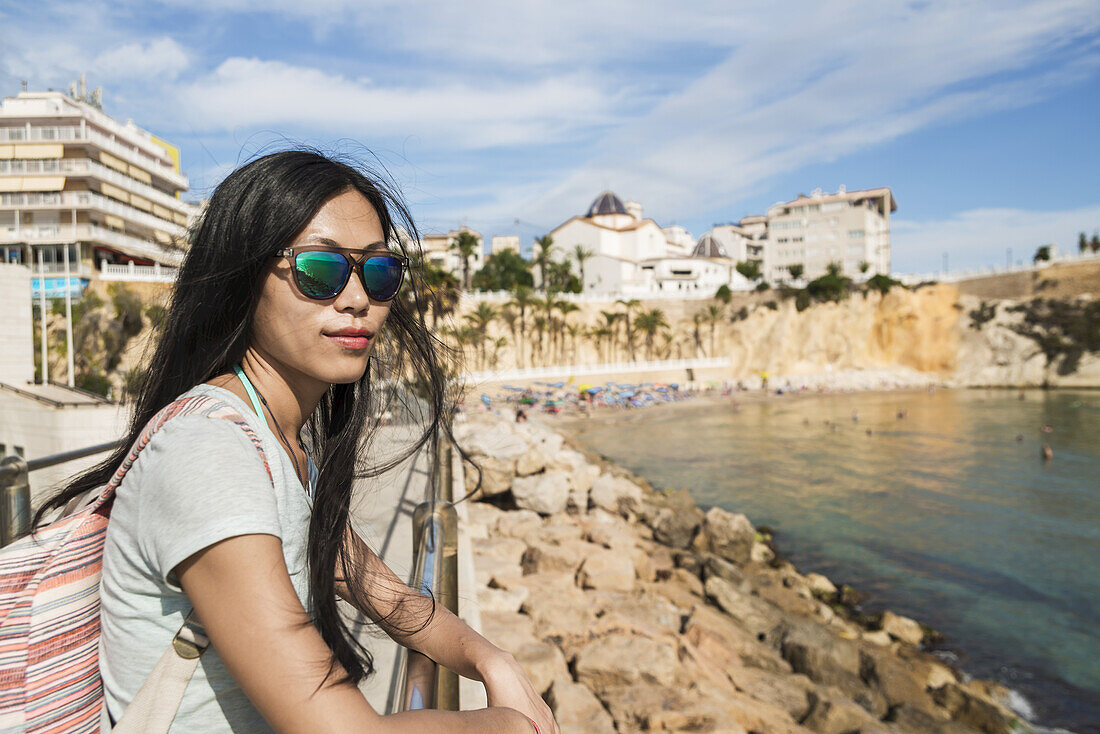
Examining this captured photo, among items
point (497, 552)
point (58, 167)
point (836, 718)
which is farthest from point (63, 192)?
point (836, 718)

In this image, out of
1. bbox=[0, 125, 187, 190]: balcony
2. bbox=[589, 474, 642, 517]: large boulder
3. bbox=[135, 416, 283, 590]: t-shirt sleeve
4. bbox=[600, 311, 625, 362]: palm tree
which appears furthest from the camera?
bbox=[600, 311, 625, 362]: palm tree

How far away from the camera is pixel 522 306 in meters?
47.2

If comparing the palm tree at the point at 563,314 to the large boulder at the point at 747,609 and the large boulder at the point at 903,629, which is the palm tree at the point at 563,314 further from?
the large boulder at the point at 903,629

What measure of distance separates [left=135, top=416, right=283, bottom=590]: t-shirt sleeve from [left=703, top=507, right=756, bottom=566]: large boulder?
11.9m

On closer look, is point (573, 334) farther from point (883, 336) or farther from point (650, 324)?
point (883, 336)

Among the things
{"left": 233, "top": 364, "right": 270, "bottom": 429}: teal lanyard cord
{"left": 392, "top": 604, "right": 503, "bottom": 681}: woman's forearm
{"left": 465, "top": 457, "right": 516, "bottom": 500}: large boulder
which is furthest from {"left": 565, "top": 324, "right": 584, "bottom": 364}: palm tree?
{"left": 233, "top": 364, "right": 270, "bottom": 429}: teal lanyard cord

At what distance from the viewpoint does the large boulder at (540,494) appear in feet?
35.9

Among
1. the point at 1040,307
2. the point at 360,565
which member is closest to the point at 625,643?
the point at 360,565

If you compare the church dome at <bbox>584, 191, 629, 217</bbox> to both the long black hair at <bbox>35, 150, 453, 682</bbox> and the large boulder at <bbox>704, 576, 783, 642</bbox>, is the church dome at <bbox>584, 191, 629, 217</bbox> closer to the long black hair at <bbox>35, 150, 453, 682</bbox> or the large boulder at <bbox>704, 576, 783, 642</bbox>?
the large boulder at <bbox>704, 576, 783, 642</bbox>

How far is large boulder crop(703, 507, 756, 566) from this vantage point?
11953 mm

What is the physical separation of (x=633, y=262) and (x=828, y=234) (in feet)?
72.0

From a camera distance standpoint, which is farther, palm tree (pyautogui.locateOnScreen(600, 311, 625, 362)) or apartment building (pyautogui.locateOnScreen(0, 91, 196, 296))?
palm tree (pyautogui.locateOnScreen(600, 311, 625, 362))

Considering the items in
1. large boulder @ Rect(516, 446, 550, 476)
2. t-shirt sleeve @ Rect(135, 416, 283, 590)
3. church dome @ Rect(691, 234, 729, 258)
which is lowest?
large boulder @ Rect(516, 446, 550, 476)

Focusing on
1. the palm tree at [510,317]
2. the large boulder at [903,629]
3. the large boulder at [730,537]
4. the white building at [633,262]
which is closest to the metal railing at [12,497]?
the large boulder at [903,629]
